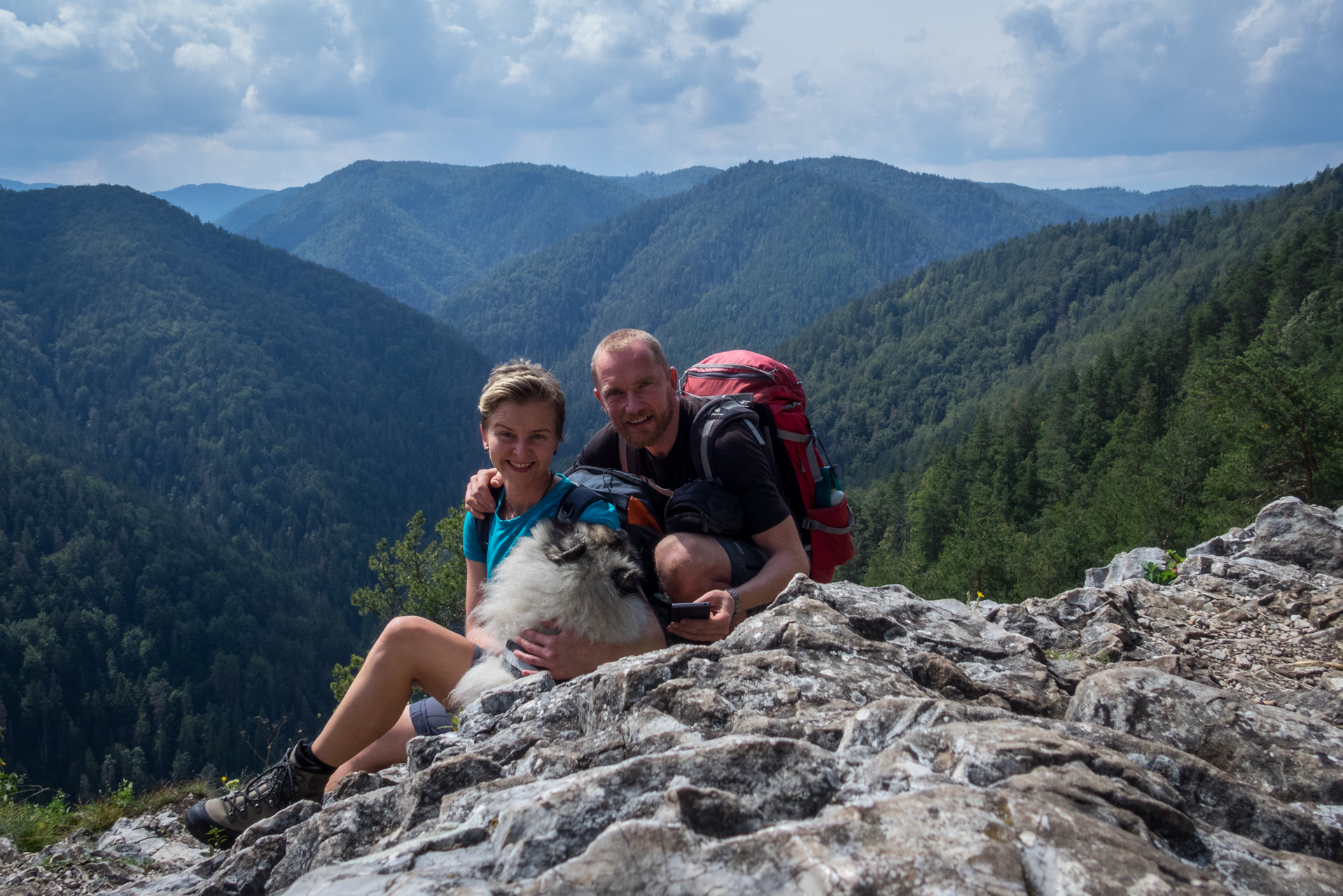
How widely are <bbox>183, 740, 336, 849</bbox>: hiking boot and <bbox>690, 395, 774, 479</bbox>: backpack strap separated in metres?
2.52

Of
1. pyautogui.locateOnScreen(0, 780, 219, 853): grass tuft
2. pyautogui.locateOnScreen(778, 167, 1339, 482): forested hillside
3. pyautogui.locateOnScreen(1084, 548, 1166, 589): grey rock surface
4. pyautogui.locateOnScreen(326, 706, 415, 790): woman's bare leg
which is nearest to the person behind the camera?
pyautogui.locateOnScreen(326, 706, 415, 790): woman's bare leg

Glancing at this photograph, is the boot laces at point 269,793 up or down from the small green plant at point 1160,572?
up

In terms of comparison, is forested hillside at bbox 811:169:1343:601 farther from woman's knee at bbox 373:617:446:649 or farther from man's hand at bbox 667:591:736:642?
woman's knee at bbox 373:617:446:649

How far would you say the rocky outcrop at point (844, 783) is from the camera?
176cm

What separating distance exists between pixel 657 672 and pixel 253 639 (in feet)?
381

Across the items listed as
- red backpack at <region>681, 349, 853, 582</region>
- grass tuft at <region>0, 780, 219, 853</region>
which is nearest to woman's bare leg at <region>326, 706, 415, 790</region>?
red backpack at <region>681, 349, 853, 582</region>

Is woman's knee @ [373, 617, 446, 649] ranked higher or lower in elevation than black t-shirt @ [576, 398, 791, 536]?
lower

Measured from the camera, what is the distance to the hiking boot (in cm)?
372

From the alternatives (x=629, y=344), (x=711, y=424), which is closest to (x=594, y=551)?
(x=711, y=424)

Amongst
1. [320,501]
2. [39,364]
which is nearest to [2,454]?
[320,501]

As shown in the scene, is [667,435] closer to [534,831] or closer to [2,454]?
[534,831]

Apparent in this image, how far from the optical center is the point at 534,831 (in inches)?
80.8

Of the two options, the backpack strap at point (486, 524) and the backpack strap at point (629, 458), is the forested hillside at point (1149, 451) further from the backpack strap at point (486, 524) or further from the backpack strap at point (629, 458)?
the backpack strap at point (486, 524)

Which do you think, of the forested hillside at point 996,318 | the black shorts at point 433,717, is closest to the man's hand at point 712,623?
the black shorts at point 433,717
